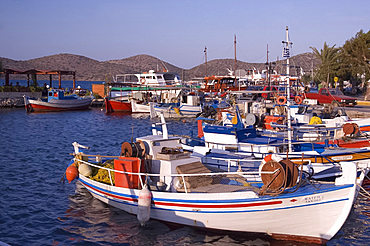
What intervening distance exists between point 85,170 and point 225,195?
7294mm

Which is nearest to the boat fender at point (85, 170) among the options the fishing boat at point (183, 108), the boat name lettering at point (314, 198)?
the boat name lettering at point (314, 198)

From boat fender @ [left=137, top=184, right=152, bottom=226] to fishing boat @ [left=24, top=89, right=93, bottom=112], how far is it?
53.9 meters

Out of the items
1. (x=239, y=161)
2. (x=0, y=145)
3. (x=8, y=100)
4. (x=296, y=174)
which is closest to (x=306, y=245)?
(x=296, y=174)

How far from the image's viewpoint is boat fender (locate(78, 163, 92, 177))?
17875 mm

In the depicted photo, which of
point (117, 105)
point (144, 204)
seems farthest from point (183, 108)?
point (144, 204)

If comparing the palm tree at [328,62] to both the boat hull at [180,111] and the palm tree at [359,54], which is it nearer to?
the palm tree at [359,54]

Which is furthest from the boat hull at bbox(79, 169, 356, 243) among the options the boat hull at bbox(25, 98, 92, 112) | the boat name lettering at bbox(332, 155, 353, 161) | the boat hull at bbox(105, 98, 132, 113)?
the boat hull at bbox(25, 98, 92, 112)

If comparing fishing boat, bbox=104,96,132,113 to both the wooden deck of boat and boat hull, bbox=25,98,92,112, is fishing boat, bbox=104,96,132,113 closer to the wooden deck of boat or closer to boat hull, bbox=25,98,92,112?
boat hull, bbox=25,98,92,112

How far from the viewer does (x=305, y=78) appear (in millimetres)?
97000

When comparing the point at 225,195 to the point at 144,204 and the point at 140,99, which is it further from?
the point at 140,99

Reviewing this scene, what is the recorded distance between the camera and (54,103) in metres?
64.7

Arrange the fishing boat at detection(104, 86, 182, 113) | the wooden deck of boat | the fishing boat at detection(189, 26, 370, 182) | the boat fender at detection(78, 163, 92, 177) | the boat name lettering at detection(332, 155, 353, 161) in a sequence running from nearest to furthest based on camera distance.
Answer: the wooden deck of boat, the boat fender at detection(78, 163, 92, 177), the fishing boat at detection(189, 26, 370, 182), the boat name lettering at detection(332, 155, 353, 161), the fishing boat at detection(104, 86, 182, 113)

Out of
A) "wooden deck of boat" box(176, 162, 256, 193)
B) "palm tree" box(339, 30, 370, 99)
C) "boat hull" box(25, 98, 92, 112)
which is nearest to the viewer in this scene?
"wooden deck of boat" box(176, 162, 256, 193)

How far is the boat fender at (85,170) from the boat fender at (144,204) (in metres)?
4.24
